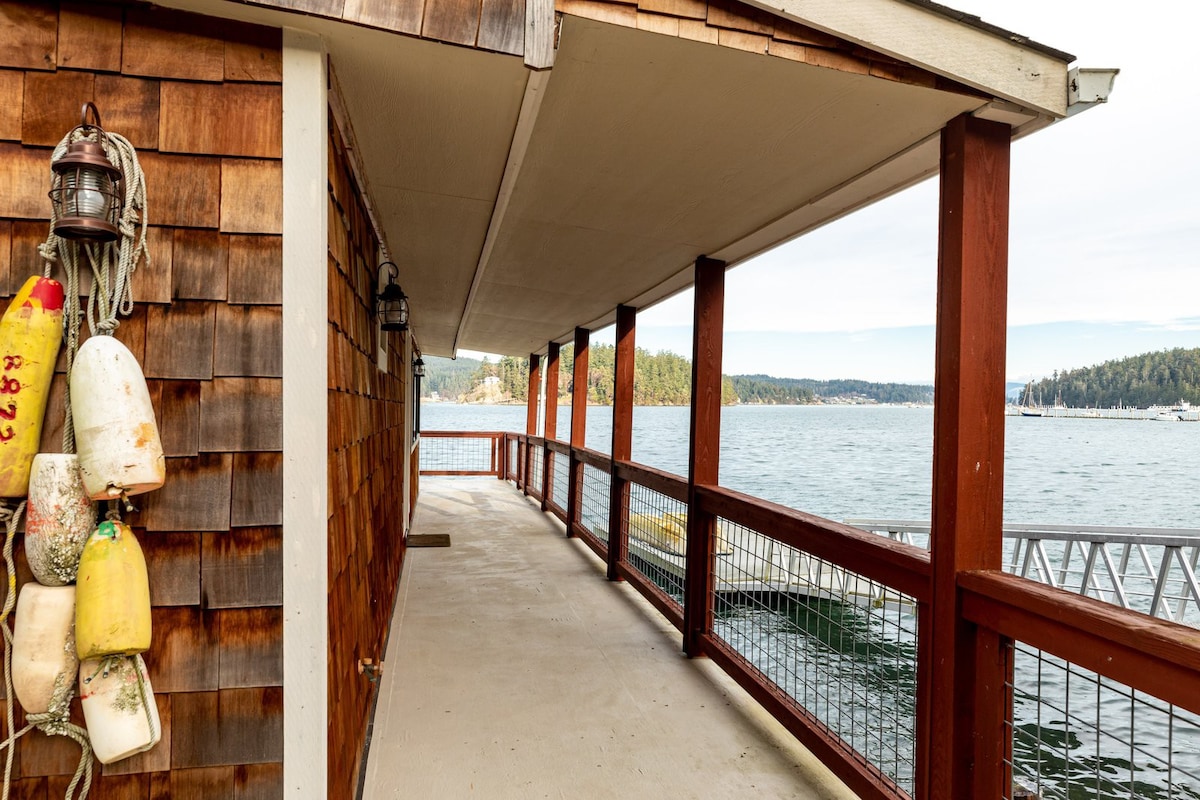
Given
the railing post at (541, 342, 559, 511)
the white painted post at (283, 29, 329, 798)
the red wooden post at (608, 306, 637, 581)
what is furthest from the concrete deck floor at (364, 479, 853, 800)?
the railing post at (541, 342, 559, 511)

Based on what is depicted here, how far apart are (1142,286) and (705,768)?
144ft

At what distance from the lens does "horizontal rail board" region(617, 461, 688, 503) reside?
3.83m

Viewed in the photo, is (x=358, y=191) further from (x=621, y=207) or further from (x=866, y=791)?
(x=866, y=791)

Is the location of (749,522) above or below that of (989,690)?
above

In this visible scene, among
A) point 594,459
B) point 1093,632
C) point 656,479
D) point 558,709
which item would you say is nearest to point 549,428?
point 594,459

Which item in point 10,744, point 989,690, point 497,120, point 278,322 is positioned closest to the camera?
point 10,744

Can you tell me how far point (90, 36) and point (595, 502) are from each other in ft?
17.1

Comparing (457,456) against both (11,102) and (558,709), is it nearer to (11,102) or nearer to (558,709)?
(558,709)

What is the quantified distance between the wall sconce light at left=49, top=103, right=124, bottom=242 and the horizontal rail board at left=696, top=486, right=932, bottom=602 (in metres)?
2.20

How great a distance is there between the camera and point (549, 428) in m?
8.58

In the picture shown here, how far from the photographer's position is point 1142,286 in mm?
34812

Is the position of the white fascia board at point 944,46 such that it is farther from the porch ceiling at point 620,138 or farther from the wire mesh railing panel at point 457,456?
the wire mesh railing panel at point 457,456

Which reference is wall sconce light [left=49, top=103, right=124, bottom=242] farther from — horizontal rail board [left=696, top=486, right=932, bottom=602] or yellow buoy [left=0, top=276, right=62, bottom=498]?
horizontal rail board [left=696, top=486, right=932, bottom=602]

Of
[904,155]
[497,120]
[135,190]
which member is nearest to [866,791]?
[904,155]
